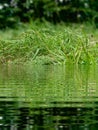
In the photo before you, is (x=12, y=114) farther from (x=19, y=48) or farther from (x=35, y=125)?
(x=19, y=48)

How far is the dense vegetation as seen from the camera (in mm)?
14203

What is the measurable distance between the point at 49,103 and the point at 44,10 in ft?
36.5

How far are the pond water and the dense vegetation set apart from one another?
29.8 feet

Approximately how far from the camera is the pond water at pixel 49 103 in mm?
2807

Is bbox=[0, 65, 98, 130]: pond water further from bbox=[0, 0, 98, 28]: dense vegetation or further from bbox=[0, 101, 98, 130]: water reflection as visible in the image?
bbox=[0, 0, 98, 28]: dense vegetation

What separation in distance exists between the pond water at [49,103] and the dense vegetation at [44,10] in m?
9.10

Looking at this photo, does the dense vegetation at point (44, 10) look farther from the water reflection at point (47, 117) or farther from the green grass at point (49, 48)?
the water reflection at point (47, 117)

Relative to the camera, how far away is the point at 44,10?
14.5m

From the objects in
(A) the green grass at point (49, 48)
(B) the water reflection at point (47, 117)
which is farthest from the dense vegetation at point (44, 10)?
(B) the water reflection at point (47, 117)

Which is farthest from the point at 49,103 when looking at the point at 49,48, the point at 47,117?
the point at 49,48

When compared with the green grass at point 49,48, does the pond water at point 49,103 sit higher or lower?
lower

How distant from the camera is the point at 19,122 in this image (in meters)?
2.84

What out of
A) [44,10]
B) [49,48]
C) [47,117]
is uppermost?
[44,10]

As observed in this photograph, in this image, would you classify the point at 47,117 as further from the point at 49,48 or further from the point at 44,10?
the point at 44,10
